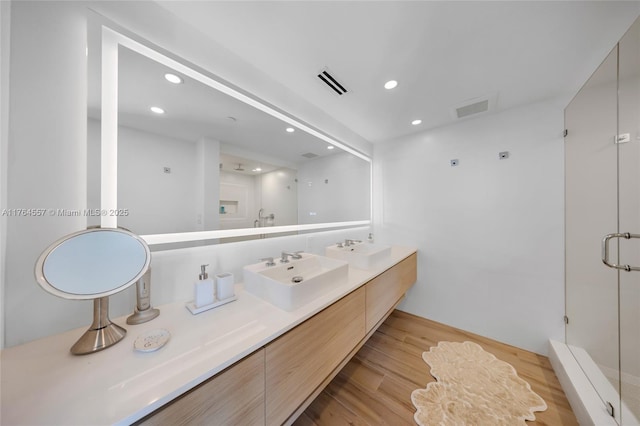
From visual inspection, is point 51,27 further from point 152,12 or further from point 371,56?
point 371,56

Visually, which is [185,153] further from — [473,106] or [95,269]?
[473,106]

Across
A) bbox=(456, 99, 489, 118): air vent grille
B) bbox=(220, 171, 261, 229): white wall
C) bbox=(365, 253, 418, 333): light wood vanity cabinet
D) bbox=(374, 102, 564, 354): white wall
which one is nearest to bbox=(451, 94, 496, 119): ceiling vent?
bbox=(456, 99, 489, 118): air vent grille

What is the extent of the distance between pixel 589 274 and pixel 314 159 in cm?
247

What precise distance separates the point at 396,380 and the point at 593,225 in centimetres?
193

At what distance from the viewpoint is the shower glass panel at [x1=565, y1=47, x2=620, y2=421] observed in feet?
4.44

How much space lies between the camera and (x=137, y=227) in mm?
961

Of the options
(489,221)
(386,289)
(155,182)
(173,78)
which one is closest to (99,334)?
(155,182)

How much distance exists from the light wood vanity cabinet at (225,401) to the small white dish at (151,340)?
0.75ft

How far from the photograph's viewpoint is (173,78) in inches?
42.3

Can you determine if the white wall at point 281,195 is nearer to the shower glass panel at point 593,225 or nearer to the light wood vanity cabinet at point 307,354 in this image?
the light wood vanity cabinet at point 307,354

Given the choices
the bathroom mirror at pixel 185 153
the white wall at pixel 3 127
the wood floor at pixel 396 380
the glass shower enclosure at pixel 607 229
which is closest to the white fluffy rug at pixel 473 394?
the wood floor at pixel 396 380

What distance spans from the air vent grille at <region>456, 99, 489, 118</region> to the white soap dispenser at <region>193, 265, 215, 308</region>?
101 inches

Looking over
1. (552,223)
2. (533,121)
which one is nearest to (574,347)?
(552,223)

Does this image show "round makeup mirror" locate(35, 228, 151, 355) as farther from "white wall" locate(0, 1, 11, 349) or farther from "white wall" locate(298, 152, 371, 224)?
"white wall" locate(298, 152, 371, 224)
